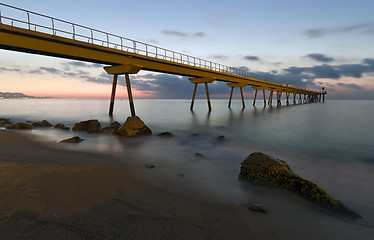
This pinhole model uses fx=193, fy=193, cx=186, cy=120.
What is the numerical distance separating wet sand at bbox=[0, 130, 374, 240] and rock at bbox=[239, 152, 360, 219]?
0.75ft

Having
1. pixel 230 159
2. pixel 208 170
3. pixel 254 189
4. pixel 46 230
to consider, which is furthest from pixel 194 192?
pixel 230 159

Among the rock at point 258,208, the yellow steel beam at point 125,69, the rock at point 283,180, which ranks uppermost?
the yellow steel beam at point 125,69

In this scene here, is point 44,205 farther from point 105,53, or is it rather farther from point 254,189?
point 105,53

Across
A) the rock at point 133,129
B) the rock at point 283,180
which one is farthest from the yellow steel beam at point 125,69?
the rock at point 283,180

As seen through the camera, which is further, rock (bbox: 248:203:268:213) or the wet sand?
rock (bbox: 248:203:268:213)

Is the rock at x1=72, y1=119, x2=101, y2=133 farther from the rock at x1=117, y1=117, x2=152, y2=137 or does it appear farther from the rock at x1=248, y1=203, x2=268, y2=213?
the rock at x1=248, y1=203, x2=268, y2=213

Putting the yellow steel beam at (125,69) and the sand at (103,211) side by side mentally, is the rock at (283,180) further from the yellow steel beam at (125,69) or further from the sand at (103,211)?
the yellow steel beam at (125,69)

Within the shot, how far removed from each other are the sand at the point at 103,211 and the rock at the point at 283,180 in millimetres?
1554

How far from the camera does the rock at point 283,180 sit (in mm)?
4223

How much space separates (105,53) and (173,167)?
1623 cm

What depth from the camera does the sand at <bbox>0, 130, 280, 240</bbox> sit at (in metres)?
2.81

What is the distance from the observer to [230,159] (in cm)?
854

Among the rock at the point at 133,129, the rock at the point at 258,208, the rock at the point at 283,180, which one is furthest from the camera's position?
the rock at the point at 133,129

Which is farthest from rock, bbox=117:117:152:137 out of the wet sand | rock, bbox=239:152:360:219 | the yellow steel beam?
rock, bbox=239:152:360:219
